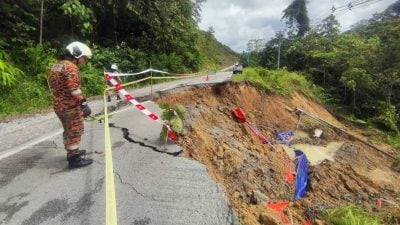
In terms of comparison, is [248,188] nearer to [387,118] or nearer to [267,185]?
[267,185]

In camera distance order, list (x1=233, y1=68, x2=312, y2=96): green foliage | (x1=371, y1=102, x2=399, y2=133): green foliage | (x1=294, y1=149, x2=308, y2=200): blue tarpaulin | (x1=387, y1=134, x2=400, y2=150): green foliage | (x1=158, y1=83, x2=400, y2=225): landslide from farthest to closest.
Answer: (x1=371, y1=102, x2=399, y2=133): green foliage < (x1=387, y1=134, x2=400, y2=150): green foliage < (x1=233, y1=68, x2=312, y2=96): green foliage < (x1=294, y1=149, x2=308, y2=200): blue tarpaulin < (x1=158, y1=83, x2=400, y2=225): landslide

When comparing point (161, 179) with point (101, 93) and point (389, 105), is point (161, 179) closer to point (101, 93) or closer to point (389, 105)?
point (101, 93)

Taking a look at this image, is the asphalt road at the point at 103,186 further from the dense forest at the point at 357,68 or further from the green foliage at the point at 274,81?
the dense forest at the point at 357,68

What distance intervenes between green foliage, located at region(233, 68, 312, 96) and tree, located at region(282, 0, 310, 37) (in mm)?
26128

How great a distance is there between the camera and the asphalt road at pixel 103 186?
3.82 metres

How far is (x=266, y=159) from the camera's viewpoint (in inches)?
322

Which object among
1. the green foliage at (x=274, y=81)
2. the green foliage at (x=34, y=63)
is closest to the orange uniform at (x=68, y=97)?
the green foliage at (x=34, y=63)

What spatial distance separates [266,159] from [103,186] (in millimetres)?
4566

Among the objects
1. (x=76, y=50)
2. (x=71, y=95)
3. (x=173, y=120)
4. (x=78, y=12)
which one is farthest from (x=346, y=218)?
(x=78, y=12)

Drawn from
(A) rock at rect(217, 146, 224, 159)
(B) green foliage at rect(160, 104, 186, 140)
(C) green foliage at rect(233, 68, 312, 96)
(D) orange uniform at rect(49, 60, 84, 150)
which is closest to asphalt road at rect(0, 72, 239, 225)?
(B) green foliage at rect(160, 104, 186, 140)

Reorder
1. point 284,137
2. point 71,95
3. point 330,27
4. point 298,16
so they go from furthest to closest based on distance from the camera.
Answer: point 298,16 → point 330,27 → point 284,137 → point 71,95

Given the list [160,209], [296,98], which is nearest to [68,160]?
[160,209]

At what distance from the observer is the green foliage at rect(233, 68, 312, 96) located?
17.1 m

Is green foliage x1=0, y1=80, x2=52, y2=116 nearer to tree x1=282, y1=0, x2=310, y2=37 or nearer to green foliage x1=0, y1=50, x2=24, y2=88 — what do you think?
green foliage x1=0, y1=50, x2=24, y2=88
